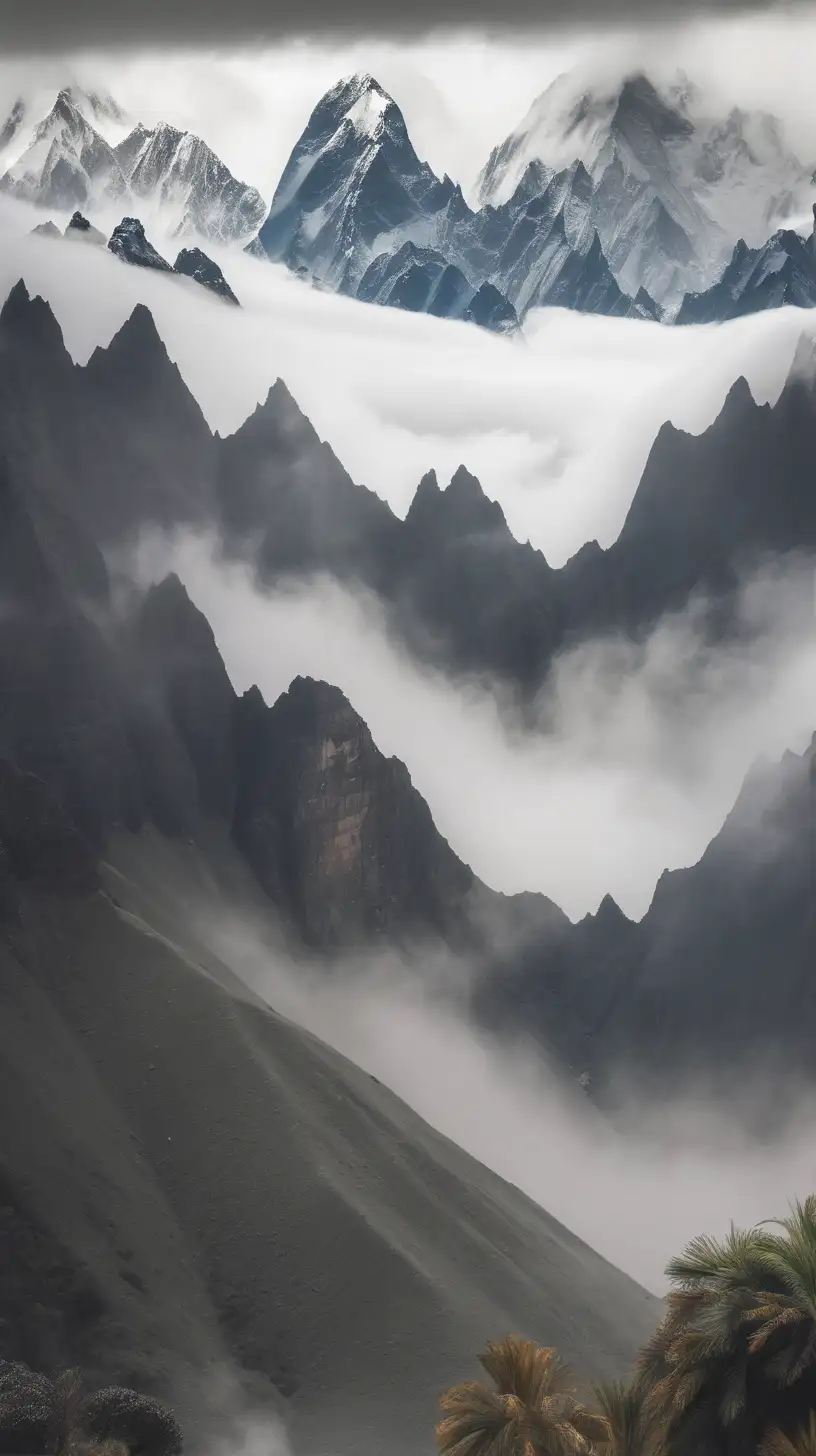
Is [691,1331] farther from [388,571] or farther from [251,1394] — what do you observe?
[388,571]

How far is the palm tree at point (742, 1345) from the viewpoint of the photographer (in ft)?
33.8

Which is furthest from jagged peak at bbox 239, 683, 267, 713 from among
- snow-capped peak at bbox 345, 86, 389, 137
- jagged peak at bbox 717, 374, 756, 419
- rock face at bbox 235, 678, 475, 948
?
jagged peak at bbox 717, 374, 756, 419

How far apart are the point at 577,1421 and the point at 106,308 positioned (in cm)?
4981

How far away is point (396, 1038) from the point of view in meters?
44.7

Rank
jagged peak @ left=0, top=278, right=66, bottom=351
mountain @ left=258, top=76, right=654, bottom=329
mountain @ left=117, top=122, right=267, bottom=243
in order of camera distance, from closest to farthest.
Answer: mountain @ left=117, top=122, right=267, bottom=243 < mountain @ left=258, top=76, right=654, bottom=329 < jagged peak @ left=0, top=278, right=66, bottom=351

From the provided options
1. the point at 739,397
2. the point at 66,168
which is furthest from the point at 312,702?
the point at 739,397

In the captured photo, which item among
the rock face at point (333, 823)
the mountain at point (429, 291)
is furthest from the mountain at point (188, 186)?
the rock face at point (333, 823)

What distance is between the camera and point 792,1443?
9.59 meters

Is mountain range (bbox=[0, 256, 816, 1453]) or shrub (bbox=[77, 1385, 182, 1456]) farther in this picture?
mountain range (bbox=[0, 256, 816, 1453])

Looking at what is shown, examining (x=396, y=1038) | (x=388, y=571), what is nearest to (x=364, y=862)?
(x=396, y=1038)

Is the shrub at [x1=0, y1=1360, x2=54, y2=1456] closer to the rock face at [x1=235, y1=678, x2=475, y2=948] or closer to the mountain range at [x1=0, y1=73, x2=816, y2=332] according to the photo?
the mountain range at [x1=0, y1=73, x2=816, y2=332]

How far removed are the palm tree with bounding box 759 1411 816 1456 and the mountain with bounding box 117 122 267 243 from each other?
3041 centimetres

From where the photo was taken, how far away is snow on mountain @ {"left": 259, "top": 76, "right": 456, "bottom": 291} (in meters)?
41.3

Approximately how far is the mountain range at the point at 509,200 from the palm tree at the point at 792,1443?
79.7 feet
